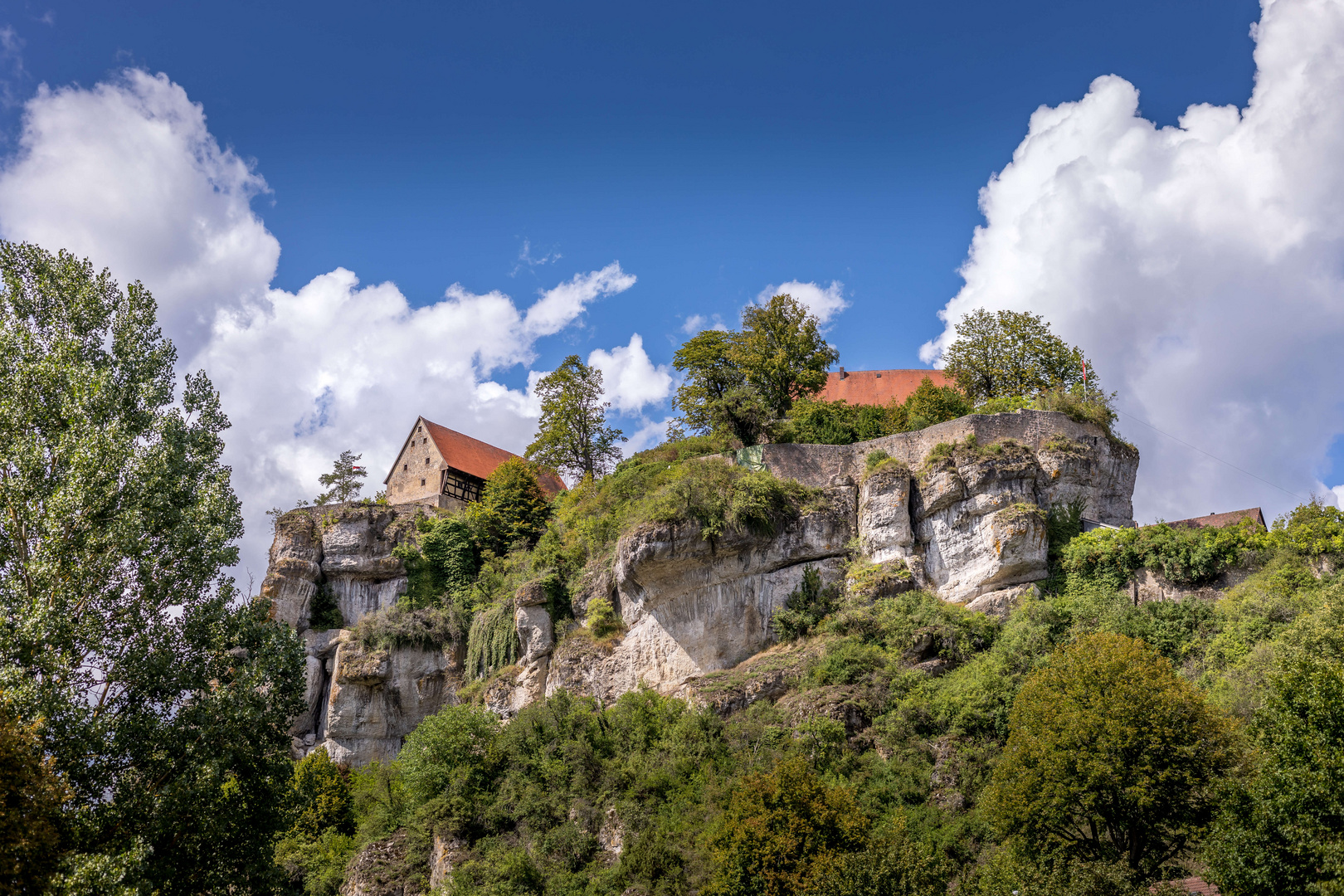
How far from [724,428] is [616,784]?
16.4m

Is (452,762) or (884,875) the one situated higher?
(452,762)

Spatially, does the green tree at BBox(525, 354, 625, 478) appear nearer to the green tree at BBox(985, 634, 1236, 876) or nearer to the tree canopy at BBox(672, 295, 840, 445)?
the tree canopy at BBox(672, 295, 840, 445)

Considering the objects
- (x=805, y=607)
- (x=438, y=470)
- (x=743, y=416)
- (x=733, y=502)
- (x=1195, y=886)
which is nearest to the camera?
(x=1195, y=886)

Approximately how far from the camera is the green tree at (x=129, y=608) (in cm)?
1552

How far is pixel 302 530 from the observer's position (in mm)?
42469

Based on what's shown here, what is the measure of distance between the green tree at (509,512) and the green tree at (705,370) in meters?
7.58

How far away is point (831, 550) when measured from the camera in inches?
1348

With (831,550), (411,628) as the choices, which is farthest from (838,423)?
(411,628)

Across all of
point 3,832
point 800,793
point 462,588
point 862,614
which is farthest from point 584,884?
point 462,588

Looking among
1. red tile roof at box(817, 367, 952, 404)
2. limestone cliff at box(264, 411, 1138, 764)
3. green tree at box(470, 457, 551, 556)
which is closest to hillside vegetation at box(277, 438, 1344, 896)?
limestone cliff at box(264, 411, 1138, 764)

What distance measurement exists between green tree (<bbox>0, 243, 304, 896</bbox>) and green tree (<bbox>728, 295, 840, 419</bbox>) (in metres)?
27.2

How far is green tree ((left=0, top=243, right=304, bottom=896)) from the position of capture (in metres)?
15.5

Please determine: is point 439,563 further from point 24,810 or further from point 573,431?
point 24,810

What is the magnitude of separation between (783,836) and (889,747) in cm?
575
